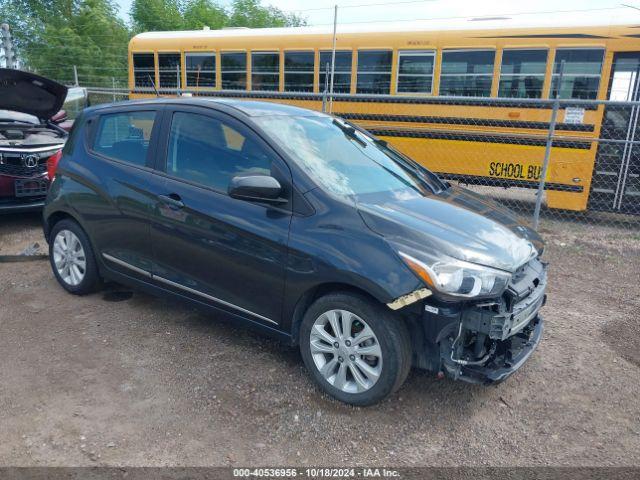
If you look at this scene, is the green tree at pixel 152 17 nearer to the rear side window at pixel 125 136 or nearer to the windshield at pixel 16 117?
the windshield at pixel 16 117

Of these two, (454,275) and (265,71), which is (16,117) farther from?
(454,275)

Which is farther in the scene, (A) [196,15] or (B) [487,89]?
(A) [196,15]

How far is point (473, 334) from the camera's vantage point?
2.93 metres

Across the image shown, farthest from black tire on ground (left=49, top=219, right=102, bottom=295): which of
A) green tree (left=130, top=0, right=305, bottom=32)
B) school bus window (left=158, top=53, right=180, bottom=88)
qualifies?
green tree (left=130, top=0, right=305, bottom=32)

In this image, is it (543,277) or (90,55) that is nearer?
(543,277)

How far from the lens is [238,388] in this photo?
10.8ft

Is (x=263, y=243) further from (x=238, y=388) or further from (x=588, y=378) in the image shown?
(x=588, y=378)

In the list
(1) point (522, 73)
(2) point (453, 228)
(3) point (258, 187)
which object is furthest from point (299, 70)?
(2) point (453, 228)

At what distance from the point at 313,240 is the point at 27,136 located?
17.9 feet

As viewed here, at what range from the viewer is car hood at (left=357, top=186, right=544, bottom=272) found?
2939 mm

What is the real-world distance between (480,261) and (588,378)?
141cm

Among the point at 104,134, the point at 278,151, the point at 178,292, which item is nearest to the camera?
the point at 278,151

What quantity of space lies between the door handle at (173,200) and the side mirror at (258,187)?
58 cm

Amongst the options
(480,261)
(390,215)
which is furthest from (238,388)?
(480,261)
